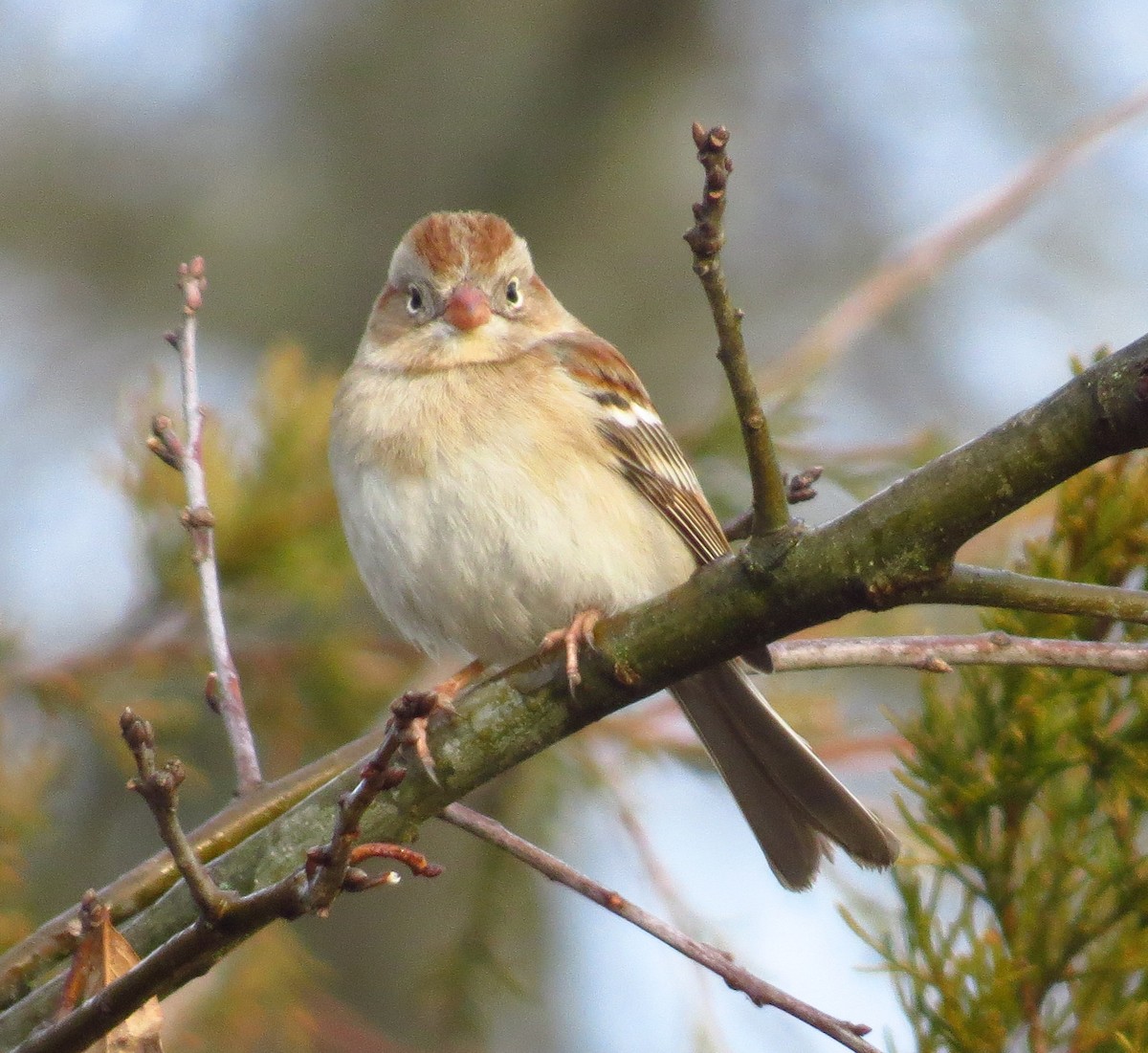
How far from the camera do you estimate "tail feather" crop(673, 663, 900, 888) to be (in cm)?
275

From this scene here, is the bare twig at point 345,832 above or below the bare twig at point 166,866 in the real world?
below

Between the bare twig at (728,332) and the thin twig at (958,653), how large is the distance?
1.43ft

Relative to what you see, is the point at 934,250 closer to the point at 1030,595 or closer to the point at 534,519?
the point at 534,519

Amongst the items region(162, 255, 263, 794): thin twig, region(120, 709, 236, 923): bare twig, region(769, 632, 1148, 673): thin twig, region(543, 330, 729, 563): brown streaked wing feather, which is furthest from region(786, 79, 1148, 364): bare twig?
region(120, 709, 236, 923): bare twig

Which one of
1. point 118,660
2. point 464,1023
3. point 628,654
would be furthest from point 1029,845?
point 118,660

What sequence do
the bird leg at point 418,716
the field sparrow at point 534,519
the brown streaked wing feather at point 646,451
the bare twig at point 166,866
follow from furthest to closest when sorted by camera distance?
the brown streaked wing feather at point 646,451
the field sparrow at point 534,519
the bare twig at point 166,866
the bird leg at point 418,716

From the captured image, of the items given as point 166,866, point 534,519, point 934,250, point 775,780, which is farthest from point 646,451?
point 166,866

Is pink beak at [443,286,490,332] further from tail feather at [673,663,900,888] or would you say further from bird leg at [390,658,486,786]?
bird leg at [390,658,486,786]

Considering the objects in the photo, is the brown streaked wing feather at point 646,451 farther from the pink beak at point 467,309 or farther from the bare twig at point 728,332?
the bare twig at point 728,332

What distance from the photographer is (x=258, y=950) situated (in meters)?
3.54

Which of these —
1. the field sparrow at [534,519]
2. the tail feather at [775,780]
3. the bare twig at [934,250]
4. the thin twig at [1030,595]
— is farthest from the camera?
the bare twig at [934,250]

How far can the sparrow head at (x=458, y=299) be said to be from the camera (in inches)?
136

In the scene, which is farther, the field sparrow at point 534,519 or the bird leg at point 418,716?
the field sparrow at point 534,519

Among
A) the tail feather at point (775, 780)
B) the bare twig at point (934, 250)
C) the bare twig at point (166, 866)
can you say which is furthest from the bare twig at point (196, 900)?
the bare twig at point (934, 250)
